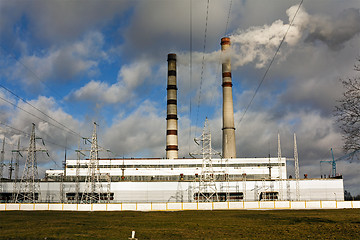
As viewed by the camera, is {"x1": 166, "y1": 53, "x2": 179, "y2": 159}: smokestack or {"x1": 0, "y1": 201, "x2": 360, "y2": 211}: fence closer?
{"x1": 0, "y1": 201, "x2": 360, "y2": 211}: fence

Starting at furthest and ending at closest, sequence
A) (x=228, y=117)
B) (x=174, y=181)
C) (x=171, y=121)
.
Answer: (x=171, y=121)
(x=228, y=117)
(x=174, y=181)

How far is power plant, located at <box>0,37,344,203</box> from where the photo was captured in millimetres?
65500

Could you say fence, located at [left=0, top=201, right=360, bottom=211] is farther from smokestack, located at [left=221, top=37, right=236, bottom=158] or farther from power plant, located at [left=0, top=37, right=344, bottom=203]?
smokestack, located at [left=221, top=37, right=236, bottom=158]

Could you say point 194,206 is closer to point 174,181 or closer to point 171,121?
point 174,181

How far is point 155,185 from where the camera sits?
69.7 m

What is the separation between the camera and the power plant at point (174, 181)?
65500mm

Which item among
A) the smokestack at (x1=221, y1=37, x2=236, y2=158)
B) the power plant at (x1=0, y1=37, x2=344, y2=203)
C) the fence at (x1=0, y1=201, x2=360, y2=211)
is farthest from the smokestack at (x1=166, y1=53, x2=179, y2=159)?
the fence at (x1=0, y1=201, x2=360, y2=211)

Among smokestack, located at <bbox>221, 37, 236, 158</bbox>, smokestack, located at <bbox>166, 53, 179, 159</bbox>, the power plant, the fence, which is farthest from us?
smokestack, located at <bbox>166, 53, 179, 159</bbox>

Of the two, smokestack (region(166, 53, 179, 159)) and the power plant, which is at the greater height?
smokestack (region(166, 53, 179, 159))

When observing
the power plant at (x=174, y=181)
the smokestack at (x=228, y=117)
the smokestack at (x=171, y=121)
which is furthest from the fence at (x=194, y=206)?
the smokestack at (x=171, y=121)

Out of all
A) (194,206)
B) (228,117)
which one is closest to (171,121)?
(228,117)

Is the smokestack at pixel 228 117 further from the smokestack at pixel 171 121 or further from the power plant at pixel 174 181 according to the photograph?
the smokestack at pixel 171 121

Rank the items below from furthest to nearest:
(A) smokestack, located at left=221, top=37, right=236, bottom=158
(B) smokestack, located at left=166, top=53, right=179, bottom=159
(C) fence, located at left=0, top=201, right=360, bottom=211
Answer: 1. (B) smokestack, located at left=166, top=53, right=179, bottom=159
2. (A) smokestack, located at left=221, top=37, right=236, bottom=158
3. (C) fence, located at left=0, top=201, right=360, bottom=211

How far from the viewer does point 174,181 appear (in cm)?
6931
